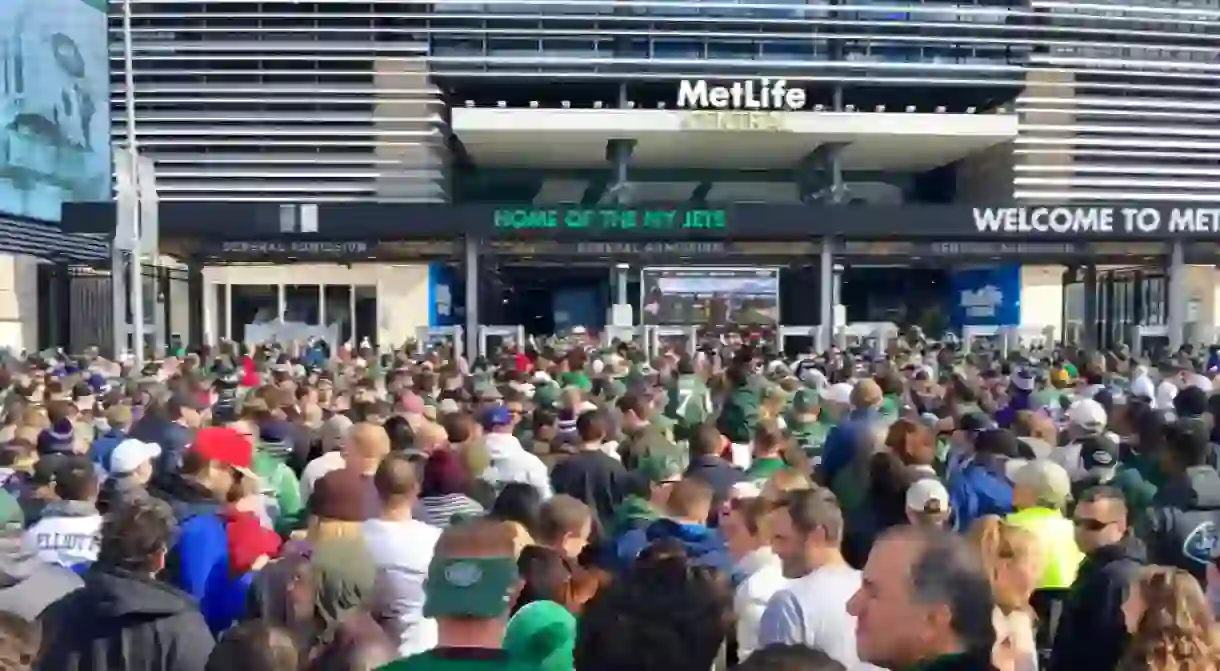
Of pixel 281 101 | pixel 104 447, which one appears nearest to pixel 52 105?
pixel 281 101

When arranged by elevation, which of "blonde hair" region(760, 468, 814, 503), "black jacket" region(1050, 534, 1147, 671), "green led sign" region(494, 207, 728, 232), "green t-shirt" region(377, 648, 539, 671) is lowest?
"black jacket" region(1050, 534, 1147, 671)

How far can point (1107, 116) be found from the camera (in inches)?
1746

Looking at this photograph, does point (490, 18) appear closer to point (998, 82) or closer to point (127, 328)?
point (998, 82)

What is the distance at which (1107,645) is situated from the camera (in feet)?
17.4

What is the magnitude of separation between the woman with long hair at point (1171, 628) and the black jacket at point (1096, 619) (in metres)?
0.76

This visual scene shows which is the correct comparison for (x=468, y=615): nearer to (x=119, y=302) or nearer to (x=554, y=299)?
(x=119, y=302)

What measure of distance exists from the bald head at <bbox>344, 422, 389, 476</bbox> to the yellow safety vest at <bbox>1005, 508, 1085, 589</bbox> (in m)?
3.40

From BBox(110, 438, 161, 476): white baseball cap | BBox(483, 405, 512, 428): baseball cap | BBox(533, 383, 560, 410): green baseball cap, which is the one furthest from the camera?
BBox(533, 383, 560, 410): green baseball cap

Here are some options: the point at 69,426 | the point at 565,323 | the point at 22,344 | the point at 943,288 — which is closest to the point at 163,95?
the point at 22,344

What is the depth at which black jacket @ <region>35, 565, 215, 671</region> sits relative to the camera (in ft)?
15.5

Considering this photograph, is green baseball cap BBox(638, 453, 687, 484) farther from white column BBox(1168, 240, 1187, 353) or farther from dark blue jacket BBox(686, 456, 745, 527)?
white column BBox(1168, 240, 1187, 353)

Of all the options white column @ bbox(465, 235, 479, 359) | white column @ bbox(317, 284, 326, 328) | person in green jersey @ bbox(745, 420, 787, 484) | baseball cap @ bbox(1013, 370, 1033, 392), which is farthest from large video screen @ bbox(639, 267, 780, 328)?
person in green jersey @ bbox(745, 420, 787, 484)

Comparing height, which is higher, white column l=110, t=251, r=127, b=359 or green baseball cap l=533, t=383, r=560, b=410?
white column l=110, t=251, r=127, b=359

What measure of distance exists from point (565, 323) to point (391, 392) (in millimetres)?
32823
